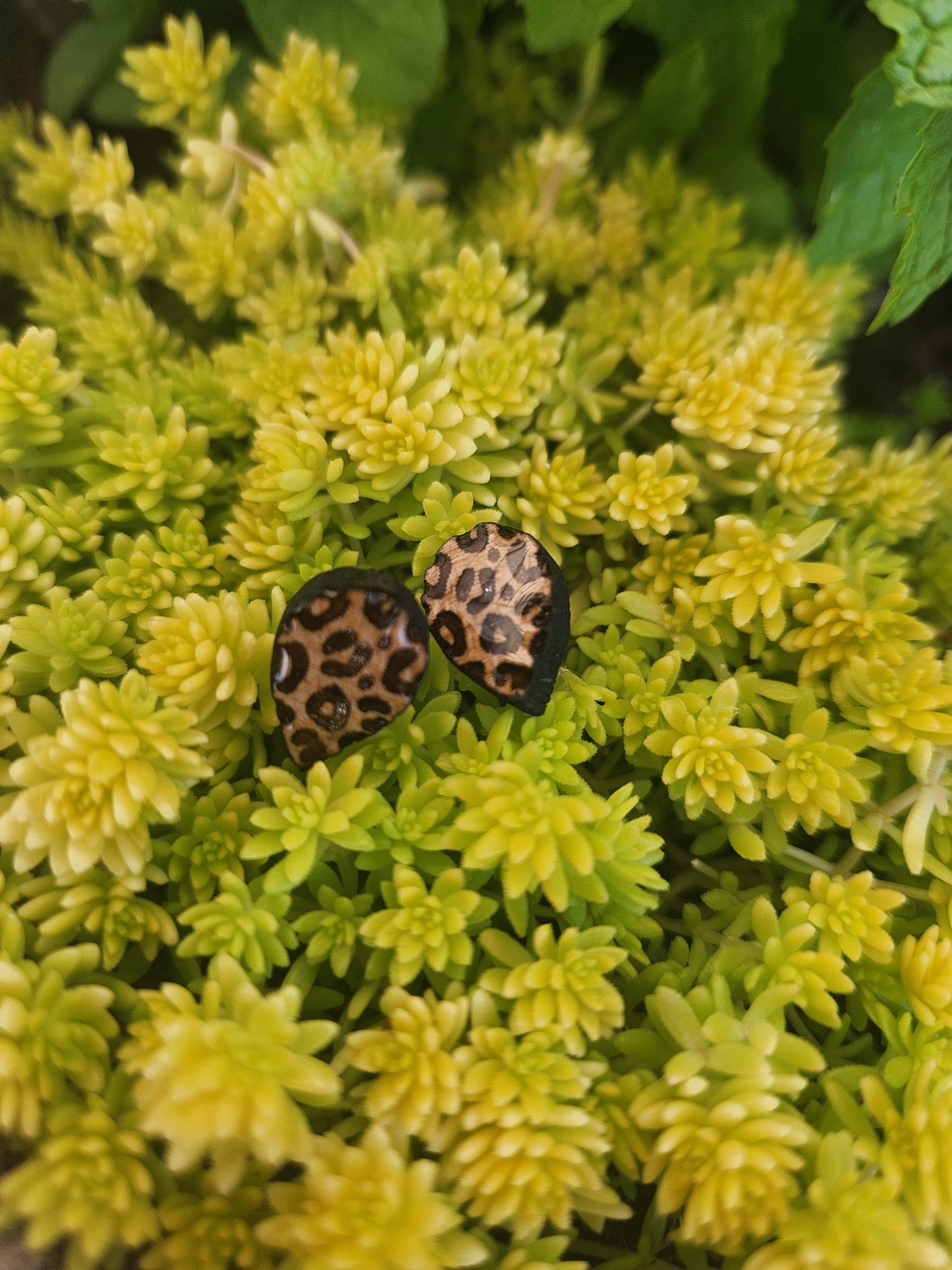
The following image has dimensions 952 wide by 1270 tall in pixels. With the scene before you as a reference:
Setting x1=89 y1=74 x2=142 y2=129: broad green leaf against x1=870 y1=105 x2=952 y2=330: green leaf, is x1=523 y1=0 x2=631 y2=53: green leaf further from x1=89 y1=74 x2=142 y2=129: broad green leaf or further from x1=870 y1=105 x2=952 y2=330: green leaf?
x1=89 y1=74 x2=142 y2=129: broad green leaf

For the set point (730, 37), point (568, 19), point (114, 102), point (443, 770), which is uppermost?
point (730, 37)

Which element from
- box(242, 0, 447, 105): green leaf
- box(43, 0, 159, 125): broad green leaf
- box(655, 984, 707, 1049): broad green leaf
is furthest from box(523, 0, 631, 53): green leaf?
box(655, 984, 707, 1049): broad green leaf

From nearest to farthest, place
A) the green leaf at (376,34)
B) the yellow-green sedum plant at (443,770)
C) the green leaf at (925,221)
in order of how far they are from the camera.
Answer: the yellow-green sedum plant at (443,770)
the green leaf at (925,221)
the green leaf at (376,34)

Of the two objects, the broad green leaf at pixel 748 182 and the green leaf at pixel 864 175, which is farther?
the broad green leaf at pixel 748 182

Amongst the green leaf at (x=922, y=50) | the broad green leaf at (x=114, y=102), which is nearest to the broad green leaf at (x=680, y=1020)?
the green leaf at (x=922, y=50)

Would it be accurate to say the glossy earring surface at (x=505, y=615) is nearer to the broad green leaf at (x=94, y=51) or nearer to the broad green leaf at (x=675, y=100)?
the broad green leaf at (x=675, y=100)

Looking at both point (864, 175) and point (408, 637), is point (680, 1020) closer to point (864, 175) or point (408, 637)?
point (408, 637)

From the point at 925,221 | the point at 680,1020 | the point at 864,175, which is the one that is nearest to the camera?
the point at 680,1020

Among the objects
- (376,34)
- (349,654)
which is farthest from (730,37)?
(349,654)
